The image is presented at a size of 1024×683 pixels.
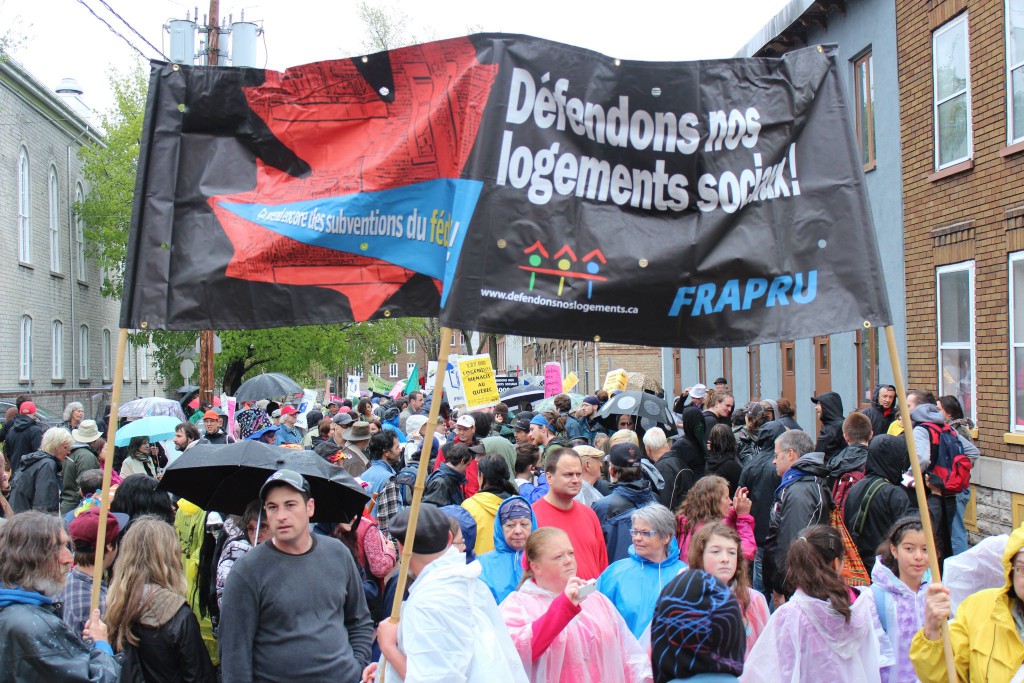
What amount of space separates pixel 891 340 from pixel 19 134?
33.9m

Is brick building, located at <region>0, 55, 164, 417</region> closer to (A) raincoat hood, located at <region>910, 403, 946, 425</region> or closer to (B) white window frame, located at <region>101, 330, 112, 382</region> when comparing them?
(B) white window frame, located at <region>101, 330, 112, 382</region>

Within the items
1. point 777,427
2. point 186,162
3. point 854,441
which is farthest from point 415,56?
point 777,427

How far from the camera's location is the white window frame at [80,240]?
38.9 metres

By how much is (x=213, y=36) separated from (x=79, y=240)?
70.2ft

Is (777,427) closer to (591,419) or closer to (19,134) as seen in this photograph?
(591,419)

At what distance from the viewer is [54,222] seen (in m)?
36.5

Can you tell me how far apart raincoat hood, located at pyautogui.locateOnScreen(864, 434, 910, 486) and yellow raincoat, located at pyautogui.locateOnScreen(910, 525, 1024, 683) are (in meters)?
3.42

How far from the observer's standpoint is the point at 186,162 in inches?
183

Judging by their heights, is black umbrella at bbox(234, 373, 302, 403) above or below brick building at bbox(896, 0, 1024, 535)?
below

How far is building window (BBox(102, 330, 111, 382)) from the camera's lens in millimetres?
42500

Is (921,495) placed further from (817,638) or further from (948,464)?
(948,464)

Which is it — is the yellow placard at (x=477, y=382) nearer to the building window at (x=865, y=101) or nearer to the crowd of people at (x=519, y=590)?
the crowd of people at (x=519, y=590)

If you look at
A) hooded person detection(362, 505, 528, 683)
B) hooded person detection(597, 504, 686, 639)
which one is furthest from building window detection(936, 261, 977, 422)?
hooded person detection(362, 505, 528, 683)

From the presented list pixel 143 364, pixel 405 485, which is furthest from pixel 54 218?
pixel 405 485
